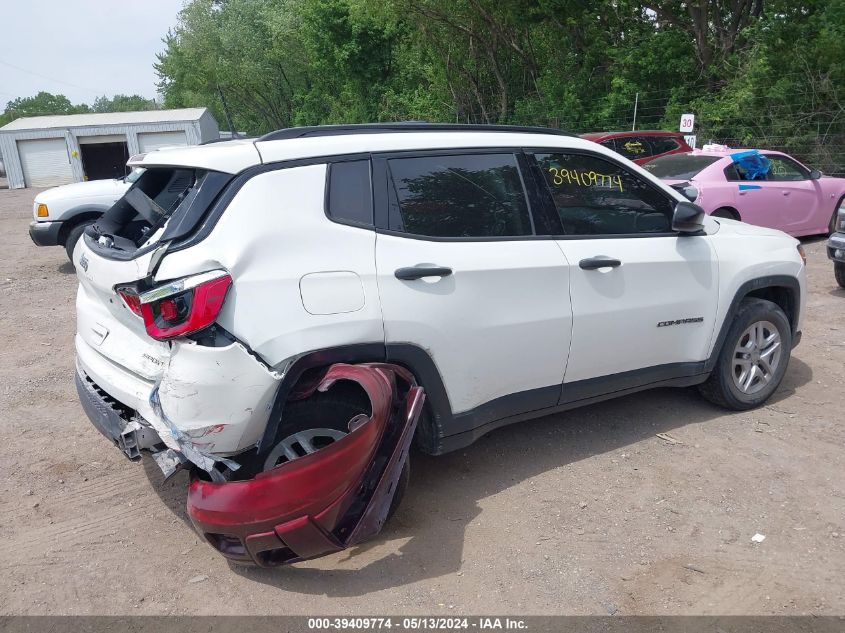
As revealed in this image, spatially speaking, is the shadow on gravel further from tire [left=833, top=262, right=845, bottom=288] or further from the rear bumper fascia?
tire [left=833, top=262, right=845, bottom=288]

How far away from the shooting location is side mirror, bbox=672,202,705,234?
4.15m

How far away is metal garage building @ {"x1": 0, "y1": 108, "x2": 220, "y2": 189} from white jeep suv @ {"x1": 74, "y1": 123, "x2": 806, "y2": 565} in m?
37.7

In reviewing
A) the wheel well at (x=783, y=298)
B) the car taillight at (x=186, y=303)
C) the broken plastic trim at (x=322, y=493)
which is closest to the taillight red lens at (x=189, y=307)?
the car taillight at (x=186, y=303)

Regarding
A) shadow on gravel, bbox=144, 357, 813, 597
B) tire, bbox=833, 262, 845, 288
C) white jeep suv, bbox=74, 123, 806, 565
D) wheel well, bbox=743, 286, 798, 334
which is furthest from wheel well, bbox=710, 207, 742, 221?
white jeep suv, bbox=74, 123, 806, 565

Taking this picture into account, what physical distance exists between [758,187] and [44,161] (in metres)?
40.2

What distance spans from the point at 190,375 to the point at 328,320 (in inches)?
24.5

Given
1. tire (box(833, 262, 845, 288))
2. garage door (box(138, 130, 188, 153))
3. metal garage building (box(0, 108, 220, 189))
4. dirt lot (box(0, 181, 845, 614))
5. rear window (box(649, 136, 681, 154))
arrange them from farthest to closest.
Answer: garage door (box(138, 130, 188, 153)) → metal garage building (box(0, 108, 220, 189)) → rear window (box(649, 136, 681, 154)) → tire (box(833, 262, 845, 288)) → dirt lot (box(0, 181, 845, 614))

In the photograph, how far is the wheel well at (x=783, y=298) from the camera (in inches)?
192

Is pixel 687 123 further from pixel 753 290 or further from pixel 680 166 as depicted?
pixel 753 290

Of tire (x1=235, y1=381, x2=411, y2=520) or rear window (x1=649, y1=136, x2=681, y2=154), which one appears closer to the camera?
tire (x1=235, y1=381, x2=411, y2=520)

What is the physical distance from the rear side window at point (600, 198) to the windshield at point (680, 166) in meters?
5.81

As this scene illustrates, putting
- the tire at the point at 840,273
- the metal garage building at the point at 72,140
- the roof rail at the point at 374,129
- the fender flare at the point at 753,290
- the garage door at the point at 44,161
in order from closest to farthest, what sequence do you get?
the roof rail at the point at 374,129 → the fender flare at the point at 753,290 → the tire at the point at 840,273 → the metal garage building at the point at 72,140 → the garage door at the point at 44,161

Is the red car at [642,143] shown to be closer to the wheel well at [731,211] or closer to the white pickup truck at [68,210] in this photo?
the wheel well at [731,211]

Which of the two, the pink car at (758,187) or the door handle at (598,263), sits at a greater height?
the door handle at (598,263)
